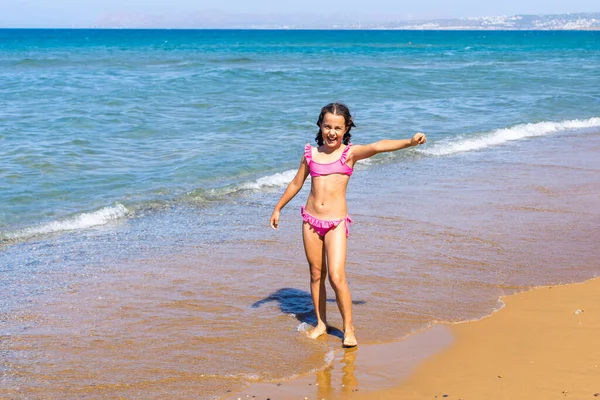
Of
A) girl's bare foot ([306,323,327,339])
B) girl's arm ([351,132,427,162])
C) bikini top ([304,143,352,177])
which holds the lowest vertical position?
girl's bare foot ([306,323,327,339])

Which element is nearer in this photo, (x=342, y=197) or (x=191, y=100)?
(x=342, y=197)

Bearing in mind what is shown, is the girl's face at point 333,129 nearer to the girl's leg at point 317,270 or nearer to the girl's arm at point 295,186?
the girl's arm at point 295,186

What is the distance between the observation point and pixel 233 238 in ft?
23.7

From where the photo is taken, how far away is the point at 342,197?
4.83m

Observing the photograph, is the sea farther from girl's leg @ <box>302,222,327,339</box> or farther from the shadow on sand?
girl's leg @ <box>302,222,327,339</box>

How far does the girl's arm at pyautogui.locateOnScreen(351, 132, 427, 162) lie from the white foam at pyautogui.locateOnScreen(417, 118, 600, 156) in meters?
7.57

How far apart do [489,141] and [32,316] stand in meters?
9.97

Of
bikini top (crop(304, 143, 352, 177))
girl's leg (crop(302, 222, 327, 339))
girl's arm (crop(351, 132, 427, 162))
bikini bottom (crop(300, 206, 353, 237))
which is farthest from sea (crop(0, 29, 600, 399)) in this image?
girl's arm (crop(351, 132, 427, 162))

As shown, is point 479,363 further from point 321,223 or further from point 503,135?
point 503,135

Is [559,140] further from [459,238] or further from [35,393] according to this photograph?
[35,393]

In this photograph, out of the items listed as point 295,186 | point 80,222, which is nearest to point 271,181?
point 80,222

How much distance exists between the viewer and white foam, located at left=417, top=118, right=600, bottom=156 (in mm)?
12602

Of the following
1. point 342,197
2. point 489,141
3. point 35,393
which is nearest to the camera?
point 35,393

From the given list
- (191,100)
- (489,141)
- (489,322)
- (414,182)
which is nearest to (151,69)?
(191,100)
